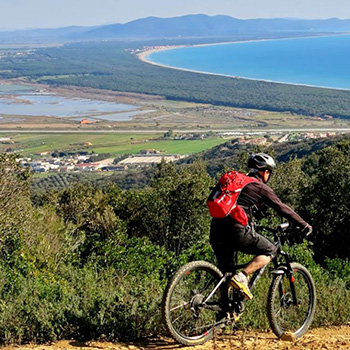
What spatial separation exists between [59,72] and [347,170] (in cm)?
18213

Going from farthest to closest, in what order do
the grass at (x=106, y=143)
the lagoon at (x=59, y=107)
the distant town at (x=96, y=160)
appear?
the lagoon at (x=59, y=107), the grass at (x=106, y=143), the distant town at (x=96, y=160)

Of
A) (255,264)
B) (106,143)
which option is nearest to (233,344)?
(255,264)

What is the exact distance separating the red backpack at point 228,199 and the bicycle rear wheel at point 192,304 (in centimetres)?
57

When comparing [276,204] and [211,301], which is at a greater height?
[276,204]

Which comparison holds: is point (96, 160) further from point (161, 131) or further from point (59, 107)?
point (59, 107)

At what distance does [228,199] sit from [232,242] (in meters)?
0.41

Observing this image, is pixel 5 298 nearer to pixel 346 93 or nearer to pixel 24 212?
pixel 24 212

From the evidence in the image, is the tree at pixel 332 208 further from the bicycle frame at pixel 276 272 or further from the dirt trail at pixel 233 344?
the dirt trail at pixel 233 344

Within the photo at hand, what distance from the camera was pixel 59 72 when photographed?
191 metres

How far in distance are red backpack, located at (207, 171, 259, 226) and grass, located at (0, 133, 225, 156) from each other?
6591 cm

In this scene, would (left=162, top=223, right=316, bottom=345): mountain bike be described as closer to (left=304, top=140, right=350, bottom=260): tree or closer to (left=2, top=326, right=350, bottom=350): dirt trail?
(left=2, top=326, right=350, bottom=350): dirt trail

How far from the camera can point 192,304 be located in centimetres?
477

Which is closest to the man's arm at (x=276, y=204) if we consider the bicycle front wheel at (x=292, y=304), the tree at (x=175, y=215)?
the bicycle front wheel at (x=292, y=304)

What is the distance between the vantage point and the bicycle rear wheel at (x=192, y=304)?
4.70 meters
